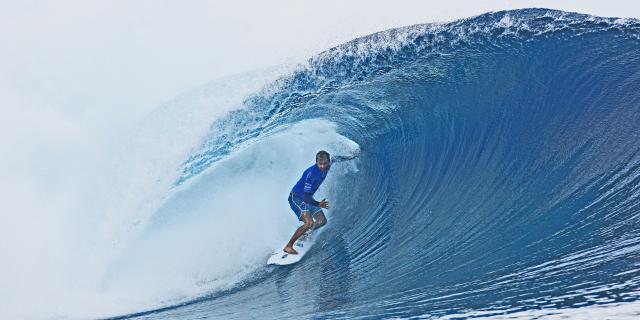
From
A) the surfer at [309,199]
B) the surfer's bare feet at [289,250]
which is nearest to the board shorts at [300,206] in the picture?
the surfer at [309,199]

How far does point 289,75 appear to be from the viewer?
948 cm

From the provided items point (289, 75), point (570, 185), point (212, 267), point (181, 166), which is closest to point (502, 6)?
point (289, 75)

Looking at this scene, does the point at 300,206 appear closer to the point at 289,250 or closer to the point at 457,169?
the point at 289,250

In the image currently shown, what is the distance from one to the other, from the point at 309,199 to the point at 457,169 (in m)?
2.13

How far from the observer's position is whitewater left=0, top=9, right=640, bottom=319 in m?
5.36

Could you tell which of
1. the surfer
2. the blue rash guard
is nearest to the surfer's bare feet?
the surfer

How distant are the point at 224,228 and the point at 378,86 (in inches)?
135

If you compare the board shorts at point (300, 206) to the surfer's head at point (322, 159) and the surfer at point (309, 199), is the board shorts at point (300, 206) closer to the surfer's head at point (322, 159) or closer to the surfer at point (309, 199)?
the surfer at point (309, 199)

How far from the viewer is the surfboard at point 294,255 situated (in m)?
6.48

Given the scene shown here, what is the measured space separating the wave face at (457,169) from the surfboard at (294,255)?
11 cm

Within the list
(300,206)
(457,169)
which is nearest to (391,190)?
(457,169)

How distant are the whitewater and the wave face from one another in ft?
0.08

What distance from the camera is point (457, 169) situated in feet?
24.1

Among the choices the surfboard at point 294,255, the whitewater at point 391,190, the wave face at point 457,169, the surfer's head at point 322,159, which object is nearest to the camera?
the wave face at point 457,169
